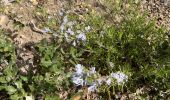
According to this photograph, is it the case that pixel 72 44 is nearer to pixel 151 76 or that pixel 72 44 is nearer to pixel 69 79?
pixel 69 79

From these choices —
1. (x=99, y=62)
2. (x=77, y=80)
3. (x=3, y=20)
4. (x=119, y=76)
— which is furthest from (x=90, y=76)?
(x=3, y=20)

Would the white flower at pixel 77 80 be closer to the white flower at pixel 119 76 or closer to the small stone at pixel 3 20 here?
the white flower at pixel 119 76

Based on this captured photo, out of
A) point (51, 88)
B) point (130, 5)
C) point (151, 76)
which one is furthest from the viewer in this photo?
point (130, 5)

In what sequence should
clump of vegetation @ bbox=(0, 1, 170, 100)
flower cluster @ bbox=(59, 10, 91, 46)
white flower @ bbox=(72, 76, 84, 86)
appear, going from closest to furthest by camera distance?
white flower @ bbox=(72, 76, 84, 86), clump of vegetation @ bbox=(0, 1, 170, 100), flower cluster @ bbox=(59, 10, 91, 46)

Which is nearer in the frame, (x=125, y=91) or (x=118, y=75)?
(x=118, y=75)

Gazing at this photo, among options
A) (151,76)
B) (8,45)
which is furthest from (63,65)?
(151,76)

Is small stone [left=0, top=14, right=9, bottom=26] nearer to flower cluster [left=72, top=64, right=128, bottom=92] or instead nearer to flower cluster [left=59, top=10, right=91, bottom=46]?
flower cluster [left=59, top=10, right=91, bottom=46]

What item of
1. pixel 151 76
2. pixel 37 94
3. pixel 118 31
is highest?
pixel 118 31

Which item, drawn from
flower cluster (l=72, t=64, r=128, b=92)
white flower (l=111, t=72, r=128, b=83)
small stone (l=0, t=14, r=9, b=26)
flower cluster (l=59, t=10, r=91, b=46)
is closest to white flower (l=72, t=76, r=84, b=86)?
flower cluster (l=72, t=64, r=128, b=92)

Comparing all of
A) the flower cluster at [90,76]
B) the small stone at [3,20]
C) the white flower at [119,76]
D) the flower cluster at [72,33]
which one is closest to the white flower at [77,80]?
the flower cluster at [90,76]
